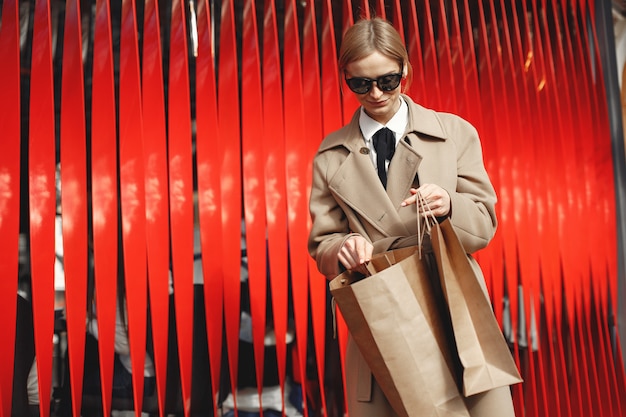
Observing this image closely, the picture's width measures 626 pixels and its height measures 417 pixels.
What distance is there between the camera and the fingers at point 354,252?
1469 mm

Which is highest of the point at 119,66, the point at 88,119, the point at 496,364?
the point at 119,66

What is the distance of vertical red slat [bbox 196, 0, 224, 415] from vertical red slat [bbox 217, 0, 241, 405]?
30 millimetres

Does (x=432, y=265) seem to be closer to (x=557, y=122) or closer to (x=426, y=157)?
(x=426, y=157)

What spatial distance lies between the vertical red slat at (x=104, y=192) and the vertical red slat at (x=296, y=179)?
0.74m

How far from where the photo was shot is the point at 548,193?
3209mm

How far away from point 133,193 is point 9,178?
47cm

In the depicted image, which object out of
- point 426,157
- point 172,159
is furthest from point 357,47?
point 172,159

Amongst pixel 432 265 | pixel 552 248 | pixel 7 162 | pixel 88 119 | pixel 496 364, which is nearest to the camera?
pixel 496 364

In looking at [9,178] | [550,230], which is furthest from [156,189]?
[550,230]

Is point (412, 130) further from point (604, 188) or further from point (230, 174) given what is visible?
point (604, 188)

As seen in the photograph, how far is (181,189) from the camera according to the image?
2.65 meters

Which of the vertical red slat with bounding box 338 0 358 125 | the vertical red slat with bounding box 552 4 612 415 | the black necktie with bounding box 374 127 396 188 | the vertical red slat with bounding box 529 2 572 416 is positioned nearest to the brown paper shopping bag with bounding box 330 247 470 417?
the black necktie with bounding box 374 127 396 188

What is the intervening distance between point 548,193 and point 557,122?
15.0 inches

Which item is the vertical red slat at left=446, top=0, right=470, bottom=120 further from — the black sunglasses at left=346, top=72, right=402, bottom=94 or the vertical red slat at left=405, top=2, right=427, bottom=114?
the black sunglasses at left=346, top=72, right=402, bottom=94
